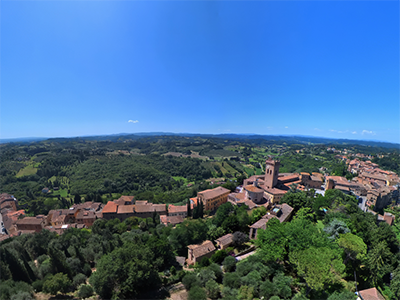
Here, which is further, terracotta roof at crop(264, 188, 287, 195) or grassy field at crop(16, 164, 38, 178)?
grassy field at crop(16, 164, 38, 178)

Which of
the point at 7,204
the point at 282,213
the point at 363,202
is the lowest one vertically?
the point at 7,204

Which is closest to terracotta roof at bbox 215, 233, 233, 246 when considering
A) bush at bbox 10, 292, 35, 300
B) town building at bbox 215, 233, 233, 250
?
town building at bbox 215, 233, 233, 250

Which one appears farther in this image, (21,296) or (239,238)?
(239,238)

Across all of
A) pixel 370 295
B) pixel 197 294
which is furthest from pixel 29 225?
pixel 370 295

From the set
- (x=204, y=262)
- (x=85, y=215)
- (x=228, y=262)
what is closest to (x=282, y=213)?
(x=228, y=262)

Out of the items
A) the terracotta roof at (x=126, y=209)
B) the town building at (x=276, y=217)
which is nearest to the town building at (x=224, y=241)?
the town building at (x=276, y=217)

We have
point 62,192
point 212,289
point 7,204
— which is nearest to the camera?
point 212,289

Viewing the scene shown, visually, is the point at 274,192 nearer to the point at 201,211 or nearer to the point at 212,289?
the point at 201,211

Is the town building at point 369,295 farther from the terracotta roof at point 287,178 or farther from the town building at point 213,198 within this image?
the terracotta roof at point 287,178

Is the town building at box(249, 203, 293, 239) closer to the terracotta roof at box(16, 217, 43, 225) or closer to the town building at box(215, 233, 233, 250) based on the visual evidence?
the town building at box(215, 233, 233, 250)

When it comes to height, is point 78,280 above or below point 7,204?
above

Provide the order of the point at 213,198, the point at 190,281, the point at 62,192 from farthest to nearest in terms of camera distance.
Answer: the point at 62,192 < the point at 213,198 < the point at 190,281

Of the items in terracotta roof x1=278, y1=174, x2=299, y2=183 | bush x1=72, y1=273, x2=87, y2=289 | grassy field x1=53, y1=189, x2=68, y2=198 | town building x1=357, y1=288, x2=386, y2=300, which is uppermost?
terracotta roof x1=278, y1=174, x2=299, y2=183

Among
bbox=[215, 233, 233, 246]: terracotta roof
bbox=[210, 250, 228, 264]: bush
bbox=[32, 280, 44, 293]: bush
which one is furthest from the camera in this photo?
bbox=[215, 233, 233, 246]: terracotta roof
